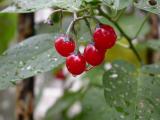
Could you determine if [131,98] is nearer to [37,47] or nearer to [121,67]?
[121,67]

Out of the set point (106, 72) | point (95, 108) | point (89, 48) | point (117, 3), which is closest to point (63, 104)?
point (95, 108)

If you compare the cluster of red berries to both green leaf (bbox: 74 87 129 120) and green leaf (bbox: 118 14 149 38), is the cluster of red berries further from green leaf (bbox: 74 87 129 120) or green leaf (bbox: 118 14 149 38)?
green leaf (bbox: 118 14 149 38)

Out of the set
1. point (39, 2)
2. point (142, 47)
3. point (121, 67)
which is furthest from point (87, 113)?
point (142, 47)

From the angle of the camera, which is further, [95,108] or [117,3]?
[95,108]

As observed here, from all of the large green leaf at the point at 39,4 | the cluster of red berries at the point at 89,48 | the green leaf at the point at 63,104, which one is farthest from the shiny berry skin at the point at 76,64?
the green leaf at the point at 63,104

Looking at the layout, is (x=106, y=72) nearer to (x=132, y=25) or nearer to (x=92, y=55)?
(x=92, y=55)

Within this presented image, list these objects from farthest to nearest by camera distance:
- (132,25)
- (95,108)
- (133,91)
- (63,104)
A: 1. (63,104)
2. (132,25)
3. (95,108)
4. (133,91)
